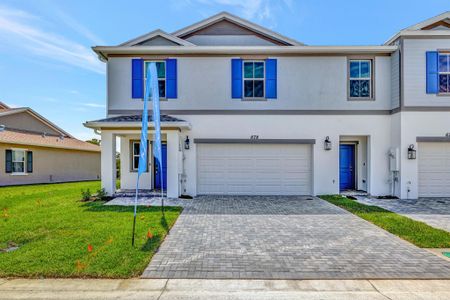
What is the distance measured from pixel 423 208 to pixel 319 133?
451 cm

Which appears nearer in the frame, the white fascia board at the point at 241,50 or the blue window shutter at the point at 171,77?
the white fascia board at the point at 241,50

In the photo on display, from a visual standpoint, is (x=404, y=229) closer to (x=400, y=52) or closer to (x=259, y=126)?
(x=259, y=126)

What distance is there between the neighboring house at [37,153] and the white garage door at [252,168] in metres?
12.8

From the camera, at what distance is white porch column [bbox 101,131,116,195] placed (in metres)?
10.5

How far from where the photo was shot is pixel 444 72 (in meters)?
10.7

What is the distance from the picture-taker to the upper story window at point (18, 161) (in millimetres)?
16625

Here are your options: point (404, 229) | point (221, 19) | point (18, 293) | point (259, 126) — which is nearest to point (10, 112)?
point (221, 19)

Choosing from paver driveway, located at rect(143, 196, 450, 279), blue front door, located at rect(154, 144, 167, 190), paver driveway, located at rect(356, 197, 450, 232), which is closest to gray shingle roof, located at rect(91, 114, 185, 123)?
blue front door, located at rect(154, 144, 167, 190)

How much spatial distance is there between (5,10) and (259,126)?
1054cm

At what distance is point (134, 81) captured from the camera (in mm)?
11594

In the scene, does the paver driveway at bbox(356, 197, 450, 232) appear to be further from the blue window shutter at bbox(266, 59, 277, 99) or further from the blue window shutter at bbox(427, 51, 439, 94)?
the blue window shutter at bbox(266, 59, 277, 99)

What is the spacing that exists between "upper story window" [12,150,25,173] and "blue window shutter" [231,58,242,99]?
14.7 m

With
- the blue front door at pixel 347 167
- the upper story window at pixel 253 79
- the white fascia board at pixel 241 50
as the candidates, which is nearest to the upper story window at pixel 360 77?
the white fascia board at pixel 241 50

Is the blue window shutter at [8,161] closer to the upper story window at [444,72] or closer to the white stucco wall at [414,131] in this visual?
the white stucco wall at [414,131]
